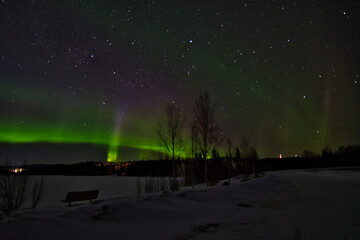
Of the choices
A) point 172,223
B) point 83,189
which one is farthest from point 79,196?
point 83,189

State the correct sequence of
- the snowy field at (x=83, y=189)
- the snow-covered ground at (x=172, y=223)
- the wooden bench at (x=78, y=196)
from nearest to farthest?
1. the snow-covered ground at (x=172, y=223)
2. the wooden bench at (x=78, y=196)
3. the snowy field at (x=83, y=189)

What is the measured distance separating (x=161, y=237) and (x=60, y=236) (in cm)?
240

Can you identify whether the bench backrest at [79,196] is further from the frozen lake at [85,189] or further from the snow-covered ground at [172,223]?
the frozen lake at [85,189]

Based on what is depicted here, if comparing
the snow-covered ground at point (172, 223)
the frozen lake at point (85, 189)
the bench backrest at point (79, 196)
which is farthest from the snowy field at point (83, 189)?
the snow-covered ground at point (172, 223)

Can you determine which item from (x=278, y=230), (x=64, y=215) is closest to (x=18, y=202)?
(x=64, y=215)

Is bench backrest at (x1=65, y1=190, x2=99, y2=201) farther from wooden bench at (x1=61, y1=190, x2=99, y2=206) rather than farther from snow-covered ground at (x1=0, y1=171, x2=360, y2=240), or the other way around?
snow-covered ground at (x1=0, y1=171, x2=360, y2=240)

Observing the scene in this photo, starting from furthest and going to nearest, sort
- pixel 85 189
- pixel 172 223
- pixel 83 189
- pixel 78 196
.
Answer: pixel 83 189
pixel 85 189
pixel 78 196
pixel 172 223

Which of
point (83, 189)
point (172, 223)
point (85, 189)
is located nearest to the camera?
point (172, 223)

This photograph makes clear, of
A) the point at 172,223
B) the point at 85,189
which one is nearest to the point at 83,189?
the point at 85,189

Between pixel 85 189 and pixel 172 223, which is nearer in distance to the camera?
pixel 172 223

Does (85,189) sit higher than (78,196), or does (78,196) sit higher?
(78,196)

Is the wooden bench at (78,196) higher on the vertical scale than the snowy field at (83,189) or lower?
higher

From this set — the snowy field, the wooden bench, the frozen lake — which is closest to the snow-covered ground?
the wooden bench

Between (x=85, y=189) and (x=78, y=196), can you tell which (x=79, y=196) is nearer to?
(x=78, y=196)
